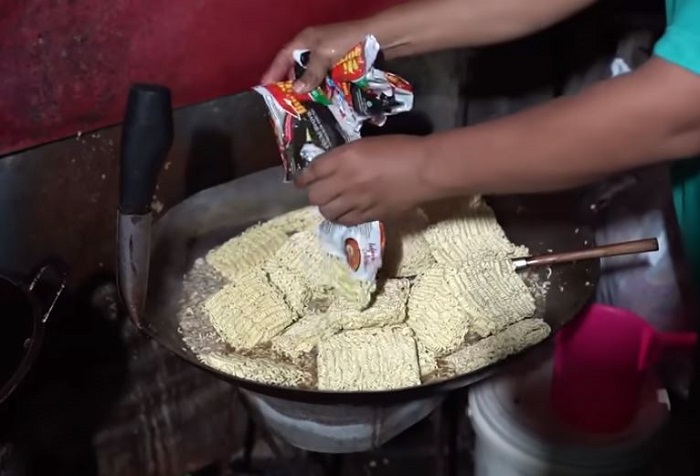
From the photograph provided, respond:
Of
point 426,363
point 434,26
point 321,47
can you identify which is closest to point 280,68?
point 321,47

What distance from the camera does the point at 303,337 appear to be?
43.2 inches

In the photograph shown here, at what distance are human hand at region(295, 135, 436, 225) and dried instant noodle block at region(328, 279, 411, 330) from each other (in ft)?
0.53

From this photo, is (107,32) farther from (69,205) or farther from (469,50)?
(469,50)

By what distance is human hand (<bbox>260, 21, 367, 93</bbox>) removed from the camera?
1081 mm

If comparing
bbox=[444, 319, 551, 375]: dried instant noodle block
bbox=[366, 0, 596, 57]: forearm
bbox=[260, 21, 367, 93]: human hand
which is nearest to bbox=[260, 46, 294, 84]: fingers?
bbox=[260, 21, 367, 93]: human hand

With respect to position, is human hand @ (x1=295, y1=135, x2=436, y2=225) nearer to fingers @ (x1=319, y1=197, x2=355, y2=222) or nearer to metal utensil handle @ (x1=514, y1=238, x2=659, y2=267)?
fingers @ (x1=319, y1=197, x2=355, y2=222)

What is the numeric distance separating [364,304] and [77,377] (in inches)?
21.0

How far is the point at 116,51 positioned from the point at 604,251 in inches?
26.9

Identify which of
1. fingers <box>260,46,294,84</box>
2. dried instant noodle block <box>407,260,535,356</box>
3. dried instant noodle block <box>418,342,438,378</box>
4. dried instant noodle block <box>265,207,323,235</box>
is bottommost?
dried instant noodle block <box>418,342,438,378</box>

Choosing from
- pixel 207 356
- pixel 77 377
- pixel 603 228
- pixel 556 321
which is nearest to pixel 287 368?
pixel 207 356

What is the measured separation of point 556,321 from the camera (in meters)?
1.10

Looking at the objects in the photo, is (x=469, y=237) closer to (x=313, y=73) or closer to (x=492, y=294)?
(x=492, y=294)

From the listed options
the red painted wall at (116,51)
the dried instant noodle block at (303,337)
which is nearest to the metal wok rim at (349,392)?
the dried instant noodle block at (303,337)

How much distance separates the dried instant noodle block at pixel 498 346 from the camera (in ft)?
3.37
